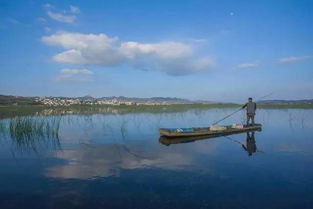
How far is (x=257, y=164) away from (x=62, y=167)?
653 centimetres

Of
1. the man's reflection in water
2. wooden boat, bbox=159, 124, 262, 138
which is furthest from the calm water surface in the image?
wooden boat, bbox=159, 124, 262, 138

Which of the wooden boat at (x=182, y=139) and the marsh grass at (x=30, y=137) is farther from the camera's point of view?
the wooden boat at (x=182, y=139)

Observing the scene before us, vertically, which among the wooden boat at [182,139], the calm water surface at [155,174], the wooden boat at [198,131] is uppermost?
the wooden boat at [198,131]

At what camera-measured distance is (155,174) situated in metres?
9.34

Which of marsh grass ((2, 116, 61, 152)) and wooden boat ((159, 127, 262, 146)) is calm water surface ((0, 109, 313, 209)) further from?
wooden boat ((159, 127, 262, 146))

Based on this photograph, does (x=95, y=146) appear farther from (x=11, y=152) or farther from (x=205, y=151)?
(x=205, y=151)

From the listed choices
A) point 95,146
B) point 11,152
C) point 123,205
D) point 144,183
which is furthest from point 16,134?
point 123,205

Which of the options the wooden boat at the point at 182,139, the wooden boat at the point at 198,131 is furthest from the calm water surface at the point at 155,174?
the wooden boat at the point at 198,131

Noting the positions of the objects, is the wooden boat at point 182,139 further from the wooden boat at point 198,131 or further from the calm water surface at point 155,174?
the calm water surface at point 155,174

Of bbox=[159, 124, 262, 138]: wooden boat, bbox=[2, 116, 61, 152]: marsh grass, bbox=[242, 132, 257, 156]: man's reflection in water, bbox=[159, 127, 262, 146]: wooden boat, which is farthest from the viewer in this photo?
bbox=[159, 124, 262, 138]: wooden boat

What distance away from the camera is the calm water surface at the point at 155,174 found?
7.03 m

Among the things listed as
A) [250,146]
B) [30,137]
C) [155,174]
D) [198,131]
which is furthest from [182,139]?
[30,137]

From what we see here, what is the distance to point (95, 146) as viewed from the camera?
48.4 ft

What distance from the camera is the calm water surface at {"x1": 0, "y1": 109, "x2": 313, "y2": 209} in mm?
7031
